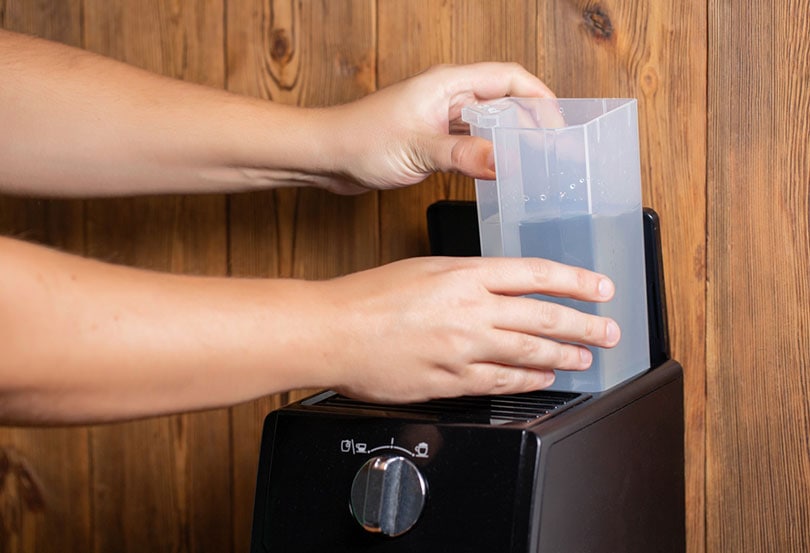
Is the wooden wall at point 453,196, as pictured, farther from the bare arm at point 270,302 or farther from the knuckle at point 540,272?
the knuckle at point 540,272

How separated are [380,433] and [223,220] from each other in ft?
2.24

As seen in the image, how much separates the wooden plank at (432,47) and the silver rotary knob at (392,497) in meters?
0.53

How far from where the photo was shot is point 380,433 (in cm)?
77

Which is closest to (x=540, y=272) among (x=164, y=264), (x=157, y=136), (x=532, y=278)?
(x=532, y=278)

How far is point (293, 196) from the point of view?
1331mm

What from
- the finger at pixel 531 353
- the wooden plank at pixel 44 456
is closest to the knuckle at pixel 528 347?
the finger at pixel 531 353

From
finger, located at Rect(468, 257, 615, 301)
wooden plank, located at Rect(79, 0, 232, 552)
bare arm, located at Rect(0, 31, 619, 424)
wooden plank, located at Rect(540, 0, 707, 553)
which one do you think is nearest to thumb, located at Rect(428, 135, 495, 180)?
bare arm, located at Rect(0, 31, 619, 424)

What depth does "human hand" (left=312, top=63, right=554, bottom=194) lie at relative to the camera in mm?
1008

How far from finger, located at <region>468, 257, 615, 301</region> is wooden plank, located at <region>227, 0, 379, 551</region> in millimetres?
527

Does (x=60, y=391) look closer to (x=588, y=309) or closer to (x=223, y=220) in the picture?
(x=588, y=309)

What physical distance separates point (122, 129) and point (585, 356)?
59cm

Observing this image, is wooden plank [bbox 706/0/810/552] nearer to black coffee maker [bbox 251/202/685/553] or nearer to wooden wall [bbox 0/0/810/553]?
wooden wall [bbox 0/0/810/553]

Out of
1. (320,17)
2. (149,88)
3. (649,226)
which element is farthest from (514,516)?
(320,17)

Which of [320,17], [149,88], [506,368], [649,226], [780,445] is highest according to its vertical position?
[320,17]
